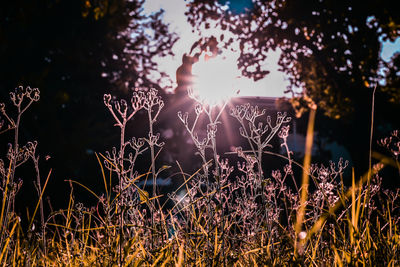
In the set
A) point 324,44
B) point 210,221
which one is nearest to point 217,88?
point 210,221

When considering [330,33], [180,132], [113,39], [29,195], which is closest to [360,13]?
[330,33]

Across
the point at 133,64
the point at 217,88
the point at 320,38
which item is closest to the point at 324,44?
the point at 320,38

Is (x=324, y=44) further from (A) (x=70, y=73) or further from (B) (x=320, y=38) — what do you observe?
(A) (x=70, y=73)

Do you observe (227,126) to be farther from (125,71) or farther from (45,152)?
(45,152)

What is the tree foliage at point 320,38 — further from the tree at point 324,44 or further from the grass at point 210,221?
the grass at point 210,221

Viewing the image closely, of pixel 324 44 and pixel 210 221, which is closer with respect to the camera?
pixel 210 221

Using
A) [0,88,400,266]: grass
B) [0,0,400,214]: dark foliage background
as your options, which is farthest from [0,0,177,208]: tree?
[0,88,400,266]: grass

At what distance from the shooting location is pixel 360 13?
10.2 meters

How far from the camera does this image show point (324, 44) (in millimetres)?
11469

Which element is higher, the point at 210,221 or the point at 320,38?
the point at 320,38

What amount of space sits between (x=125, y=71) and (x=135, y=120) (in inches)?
85.5

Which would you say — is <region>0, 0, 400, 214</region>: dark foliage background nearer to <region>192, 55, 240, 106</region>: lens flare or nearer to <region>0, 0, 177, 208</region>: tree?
<region>0, 0, 177, 208</region>: tree

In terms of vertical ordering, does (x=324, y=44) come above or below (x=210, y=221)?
above

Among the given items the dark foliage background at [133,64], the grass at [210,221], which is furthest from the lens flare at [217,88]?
the dark foliage background at [133,64]
